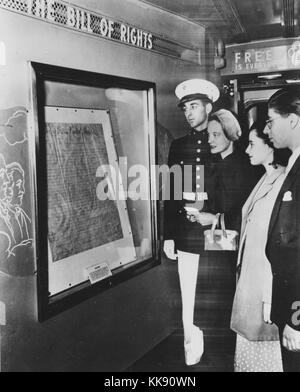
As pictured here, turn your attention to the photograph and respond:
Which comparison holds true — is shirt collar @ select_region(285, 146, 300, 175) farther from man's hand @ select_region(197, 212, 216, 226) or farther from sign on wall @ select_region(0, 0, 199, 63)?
sign on wall @ select_region(0, 0, 199, 63)

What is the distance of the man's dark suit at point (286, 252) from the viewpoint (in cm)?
204

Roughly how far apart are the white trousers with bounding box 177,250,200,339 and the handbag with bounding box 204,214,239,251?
106 millimetres

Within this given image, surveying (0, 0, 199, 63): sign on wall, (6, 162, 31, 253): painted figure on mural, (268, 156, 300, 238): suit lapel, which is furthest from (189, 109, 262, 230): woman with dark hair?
(6, 162, 31, 253): painted figure on mural

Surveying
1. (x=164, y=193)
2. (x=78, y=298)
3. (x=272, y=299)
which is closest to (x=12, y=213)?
(x=78, y=298)

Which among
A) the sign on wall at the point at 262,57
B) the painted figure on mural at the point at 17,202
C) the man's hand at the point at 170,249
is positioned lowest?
the man's hand at the point at 170,249

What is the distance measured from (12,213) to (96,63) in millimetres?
834

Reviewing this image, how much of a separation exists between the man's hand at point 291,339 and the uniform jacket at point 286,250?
0.02 meters

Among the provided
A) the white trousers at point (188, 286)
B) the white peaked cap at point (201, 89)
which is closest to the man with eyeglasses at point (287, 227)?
the white peaked cap at point (201, 89)

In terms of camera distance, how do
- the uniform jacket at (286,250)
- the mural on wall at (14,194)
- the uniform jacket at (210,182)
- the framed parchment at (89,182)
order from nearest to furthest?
1. the mural on wall at (14,194)
2. the framed parchment at (89,182)
3. the uniform jacket at (286,250)
4. the uniform jacket at (210,182)

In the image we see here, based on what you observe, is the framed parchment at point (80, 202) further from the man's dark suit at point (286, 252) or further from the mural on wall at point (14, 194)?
the man's dark suit at point (286, 252)

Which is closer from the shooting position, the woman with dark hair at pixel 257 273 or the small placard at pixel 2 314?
the small placard at pixel 2 314

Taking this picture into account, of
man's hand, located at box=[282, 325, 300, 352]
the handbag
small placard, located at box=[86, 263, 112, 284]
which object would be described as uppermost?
the handbag

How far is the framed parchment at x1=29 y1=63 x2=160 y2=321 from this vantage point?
186cm

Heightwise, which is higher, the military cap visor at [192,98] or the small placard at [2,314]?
the military cap visor at [192,98]
